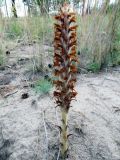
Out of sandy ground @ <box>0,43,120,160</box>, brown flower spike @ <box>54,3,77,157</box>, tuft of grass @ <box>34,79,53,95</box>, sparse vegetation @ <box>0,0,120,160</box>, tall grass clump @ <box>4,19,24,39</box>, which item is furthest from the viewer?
tall grass clump @ <box>4,19,24,39</box>

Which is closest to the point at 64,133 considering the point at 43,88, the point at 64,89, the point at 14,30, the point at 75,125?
the point at 64,89

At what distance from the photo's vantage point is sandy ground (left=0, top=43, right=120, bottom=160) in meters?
1.98

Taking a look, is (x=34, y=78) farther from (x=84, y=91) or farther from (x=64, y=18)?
(x=64, y=18)

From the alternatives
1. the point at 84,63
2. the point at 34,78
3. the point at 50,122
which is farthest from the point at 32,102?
the point at 84,63

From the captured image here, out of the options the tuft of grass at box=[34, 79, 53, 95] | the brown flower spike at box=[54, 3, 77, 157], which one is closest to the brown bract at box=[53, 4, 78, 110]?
the brown flower spike at box=[54, 3, 77, 157]

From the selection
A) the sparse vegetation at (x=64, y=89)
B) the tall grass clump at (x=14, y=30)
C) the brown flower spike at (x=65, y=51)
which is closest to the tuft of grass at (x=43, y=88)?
the sparse vegetation at (x=64, y=89)

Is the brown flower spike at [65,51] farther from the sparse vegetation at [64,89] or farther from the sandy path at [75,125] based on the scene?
the sandy path at [75,125]

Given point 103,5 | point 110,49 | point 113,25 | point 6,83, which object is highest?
point 103,5

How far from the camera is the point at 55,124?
223cm

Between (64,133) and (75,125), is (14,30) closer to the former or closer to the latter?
(75,125)

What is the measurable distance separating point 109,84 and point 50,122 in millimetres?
1047

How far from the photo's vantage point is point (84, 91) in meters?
2.84

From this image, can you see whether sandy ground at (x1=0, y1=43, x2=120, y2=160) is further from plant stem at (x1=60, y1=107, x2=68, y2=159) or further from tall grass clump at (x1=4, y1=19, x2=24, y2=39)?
tall grass clump at (x1=4, y1=19, x2=24, y2=39)

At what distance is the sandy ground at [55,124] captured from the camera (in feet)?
6.51
